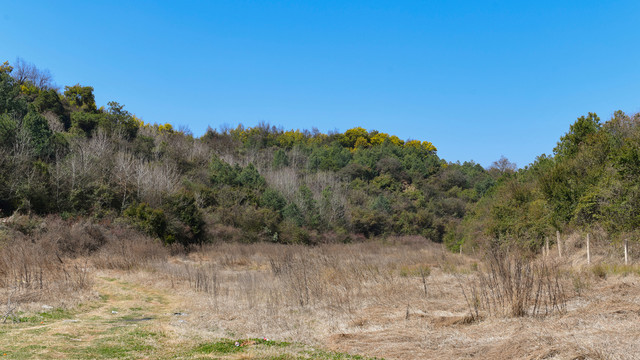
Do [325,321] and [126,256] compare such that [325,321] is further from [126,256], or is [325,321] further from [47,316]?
[126,256]

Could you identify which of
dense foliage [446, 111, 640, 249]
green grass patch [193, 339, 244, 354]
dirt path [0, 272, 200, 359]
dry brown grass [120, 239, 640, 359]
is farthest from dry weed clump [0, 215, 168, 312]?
dense foliage [446, 111, 640, 249]

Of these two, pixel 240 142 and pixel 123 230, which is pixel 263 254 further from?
pixel 240 142

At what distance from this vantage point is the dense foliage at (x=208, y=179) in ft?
110

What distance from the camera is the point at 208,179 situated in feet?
170

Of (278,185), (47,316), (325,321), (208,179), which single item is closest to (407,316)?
(325,321)

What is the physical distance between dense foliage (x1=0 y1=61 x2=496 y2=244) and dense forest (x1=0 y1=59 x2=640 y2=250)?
0.50ft

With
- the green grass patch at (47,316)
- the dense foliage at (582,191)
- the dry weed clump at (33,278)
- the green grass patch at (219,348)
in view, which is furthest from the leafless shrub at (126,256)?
the dense foliage at (582,191)

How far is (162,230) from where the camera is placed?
33375 millimetres

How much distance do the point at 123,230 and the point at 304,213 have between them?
76.8 feet

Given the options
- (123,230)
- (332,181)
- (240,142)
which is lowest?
(123,230)

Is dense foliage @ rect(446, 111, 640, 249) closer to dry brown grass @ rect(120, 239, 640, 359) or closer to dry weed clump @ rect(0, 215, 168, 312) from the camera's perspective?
dry brown grass @ rect(120, 239, 640, 359)

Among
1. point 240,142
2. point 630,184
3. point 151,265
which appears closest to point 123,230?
point 151,265

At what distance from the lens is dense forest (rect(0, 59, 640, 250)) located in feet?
81.0

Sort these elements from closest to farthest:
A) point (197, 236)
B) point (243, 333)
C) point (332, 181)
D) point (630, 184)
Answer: point (243, 333) → point (630, 184) → point (197, 236) → point (332, 181)
